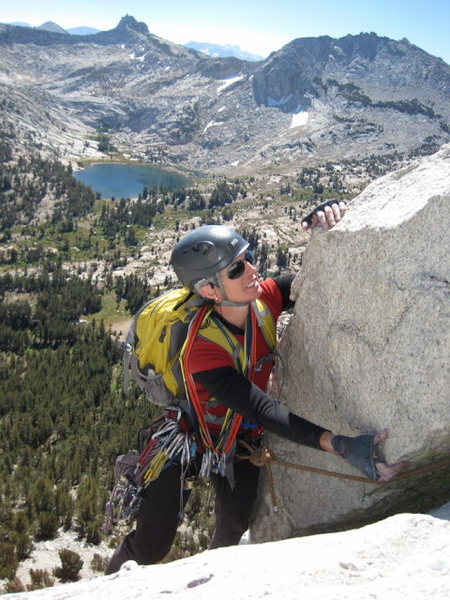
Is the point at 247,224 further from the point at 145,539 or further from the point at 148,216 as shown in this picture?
the point at 145,539

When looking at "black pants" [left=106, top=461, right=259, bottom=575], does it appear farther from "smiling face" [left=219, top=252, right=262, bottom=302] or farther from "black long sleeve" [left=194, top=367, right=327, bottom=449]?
"smiling face" [left=219, top=252, right=262, bottom=302]

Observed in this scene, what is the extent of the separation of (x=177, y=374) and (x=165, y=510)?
131cm

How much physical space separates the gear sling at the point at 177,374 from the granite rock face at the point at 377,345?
59cm

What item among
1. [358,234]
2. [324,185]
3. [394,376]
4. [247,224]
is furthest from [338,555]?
[324,185]

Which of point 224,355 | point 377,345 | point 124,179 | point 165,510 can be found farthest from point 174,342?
point 124,179

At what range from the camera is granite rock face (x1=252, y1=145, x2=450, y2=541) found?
12.0 feet

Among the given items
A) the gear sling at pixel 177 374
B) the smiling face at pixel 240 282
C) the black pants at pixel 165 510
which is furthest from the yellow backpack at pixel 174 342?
the black pants at pixel 165 510

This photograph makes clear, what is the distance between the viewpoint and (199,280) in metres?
4.28

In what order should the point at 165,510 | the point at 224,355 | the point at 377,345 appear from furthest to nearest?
1. the point at 165,510
2. the point at 224,355
3. the point at 377,345

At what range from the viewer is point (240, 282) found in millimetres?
4344

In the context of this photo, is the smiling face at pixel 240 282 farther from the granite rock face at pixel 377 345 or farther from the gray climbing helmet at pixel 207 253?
the granite rock face at pixel 377 345

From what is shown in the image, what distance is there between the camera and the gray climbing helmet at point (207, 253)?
4230mm

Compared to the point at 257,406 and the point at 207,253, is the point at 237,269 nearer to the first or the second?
the point at 207,253

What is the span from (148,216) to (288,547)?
11651 centimetres
